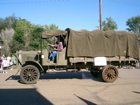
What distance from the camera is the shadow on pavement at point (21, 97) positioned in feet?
18.4

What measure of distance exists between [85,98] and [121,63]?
4747mm

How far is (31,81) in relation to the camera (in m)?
8.69

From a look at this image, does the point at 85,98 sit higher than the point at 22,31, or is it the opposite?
the point at 22,31

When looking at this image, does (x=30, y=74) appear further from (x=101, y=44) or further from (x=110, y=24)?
(x=110, y=24)

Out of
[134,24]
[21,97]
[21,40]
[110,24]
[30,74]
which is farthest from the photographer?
[134,24]

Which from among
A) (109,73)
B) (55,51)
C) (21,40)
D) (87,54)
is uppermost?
(21,40)

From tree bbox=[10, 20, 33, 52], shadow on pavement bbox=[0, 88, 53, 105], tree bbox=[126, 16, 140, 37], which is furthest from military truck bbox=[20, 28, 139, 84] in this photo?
tree bbox=[126, 16, 140, 37]

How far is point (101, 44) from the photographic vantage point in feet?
30.5

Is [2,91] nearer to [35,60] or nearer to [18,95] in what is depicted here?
[18,95]

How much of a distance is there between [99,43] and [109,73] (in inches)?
70.0

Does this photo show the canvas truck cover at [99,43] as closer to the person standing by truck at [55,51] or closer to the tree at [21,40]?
the person standing by truck at [55,51]

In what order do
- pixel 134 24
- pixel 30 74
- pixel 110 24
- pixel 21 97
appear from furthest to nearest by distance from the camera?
pixel 134 24, pixel 110 24, pixel 30 74, pixel 21 97

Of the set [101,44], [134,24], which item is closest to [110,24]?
[134,24]

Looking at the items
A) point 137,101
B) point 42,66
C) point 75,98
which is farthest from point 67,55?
point 137,101
